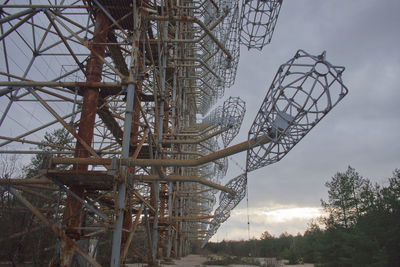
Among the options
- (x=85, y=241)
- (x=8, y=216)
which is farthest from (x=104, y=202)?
(x=8, y=216)

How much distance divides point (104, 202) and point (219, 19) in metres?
11.0

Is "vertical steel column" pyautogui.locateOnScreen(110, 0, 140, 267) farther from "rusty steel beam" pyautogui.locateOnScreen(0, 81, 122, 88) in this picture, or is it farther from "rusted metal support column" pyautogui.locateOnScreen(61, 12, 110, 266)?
"rusted metal support column" pyautogui.locateOnScreen(61, 12, 110, 266)

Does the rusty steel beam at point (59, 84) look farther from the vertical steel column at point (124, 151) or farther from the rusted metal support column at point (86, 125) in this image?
the vertical steel column at point (124, 151)

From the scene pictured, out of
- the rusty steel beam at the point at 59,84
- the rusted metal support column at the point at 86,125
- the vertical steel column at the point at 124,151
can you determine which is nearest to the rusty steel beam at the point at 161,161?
the vertical steel column at the point at 124,151

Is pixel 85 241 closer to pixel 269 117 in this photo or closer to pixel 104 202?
Result: pixel 104 202

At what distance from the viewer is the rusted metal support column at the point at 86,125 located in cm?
952

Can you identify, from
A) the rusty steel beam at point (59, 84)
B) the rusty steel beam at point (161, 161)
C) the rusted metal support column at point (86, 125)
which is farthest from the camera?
the rusty steel beam at point (59, 84)

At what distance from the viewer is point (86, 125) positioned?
35.3ft

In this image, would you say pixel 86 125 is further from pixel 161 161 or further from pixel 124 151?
pixel 161 161

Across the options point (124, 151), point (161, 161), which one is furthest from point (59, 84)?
point (161, 161)

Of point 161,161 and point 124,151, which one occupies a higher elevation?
point 124,151

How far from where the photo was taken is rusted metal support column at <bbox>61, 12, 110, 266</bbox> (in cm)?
952

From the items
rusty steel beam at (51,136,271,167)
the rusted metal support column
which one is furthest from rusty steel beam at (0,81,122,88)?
rusty steel beam at (51,136,271,167)

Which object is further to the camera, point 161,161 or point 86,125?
point 86,125
